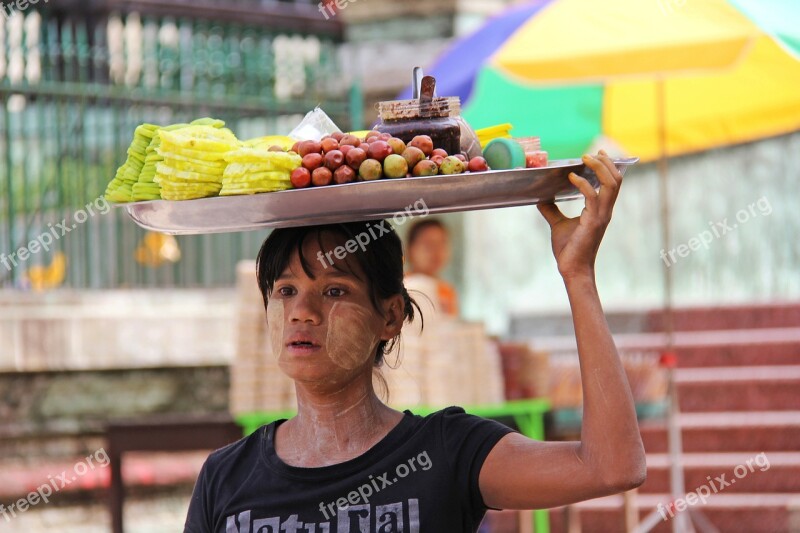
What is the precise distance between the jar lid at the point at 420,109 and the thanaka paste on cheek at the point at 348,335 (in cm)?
37

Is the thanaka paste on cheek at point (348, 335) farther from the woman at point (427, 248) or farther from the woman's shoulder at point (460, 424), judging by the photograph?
the woman at point (427, 248)

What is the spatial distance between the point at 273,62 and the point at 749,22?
12.8 feet

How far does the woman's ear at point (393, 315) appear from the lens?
2555mm

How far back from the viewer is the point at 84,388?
7730 millimetres

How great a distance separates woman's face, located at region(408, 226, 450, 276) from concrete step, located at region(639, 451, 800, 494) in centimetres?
232

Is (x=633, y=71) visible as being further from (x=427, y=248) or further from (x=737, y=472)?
(x=737, y=472)

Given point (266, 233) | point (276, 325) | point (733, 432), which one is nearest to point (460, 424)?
point (276, 325)

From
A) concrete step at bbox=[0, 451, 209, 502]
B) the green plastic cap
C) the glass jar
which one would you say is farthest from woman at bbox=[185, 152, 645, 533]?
concrete step at bbox=[0, 451, 209, 502]

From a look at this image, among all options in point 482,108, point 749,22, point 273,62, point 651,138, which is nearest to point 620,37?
point 749,22

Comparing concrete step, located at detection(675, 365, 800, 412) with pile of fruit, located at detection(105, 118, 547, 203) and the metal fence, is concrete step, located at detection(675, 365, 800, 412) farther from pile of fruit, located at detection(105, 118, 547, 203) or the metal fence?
pile of fruit, located at detection(105, 118, 547, 203)

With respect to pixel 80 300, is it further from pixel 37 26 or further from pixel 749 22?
pixel 749 22

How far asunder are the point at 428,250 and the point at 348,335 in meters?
4.72

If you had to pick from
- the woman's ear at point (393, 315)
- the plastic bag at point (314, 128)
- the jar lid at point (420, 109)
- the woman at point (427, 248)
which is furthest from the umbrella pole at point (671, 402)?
the jar lid at point (420, 109)

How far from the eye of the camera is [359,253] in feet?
8.19
